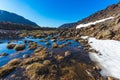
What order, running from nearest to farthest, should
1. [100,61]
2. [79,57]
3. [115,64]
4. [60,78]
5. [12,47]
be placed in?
Result: [60,78], [115,64], [100,61], [79,57], [12,47]

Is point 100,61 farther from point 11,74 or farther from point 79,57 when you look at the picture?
point 11,74

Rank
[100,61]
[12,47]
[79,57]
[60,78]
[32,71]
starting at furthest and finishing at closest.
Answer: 1. [12,47]
2. [79,57]
3. [100,61]
4. [32,71]
5. [60,78]

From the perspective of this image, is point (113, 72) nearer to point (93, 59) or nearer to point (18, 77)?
point (93, 59)

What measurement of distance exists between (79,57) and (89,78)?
10.6m

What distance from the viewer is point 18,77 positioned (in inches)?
845

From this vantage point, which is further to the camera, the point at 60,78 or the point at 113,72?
the point at 113,72

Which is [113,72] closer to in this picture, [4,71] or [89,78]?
[89,78]

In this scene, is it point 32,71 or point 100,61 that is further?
point 100,61

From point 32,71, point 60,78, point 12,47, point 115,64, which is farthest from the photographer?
point 12,47

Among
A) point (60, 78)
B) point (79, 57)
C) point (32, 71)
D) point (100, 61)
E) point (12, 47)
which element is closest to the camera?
point (60, 78)

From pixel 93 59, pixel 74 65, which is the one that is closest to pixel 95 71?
pixel 74 65

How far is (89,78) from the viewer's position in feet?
68.9

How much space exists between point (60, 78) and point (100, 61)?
11269 mm

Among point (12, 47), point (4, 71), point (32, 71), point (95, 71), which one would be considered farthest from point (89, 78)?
point (12, 47)
